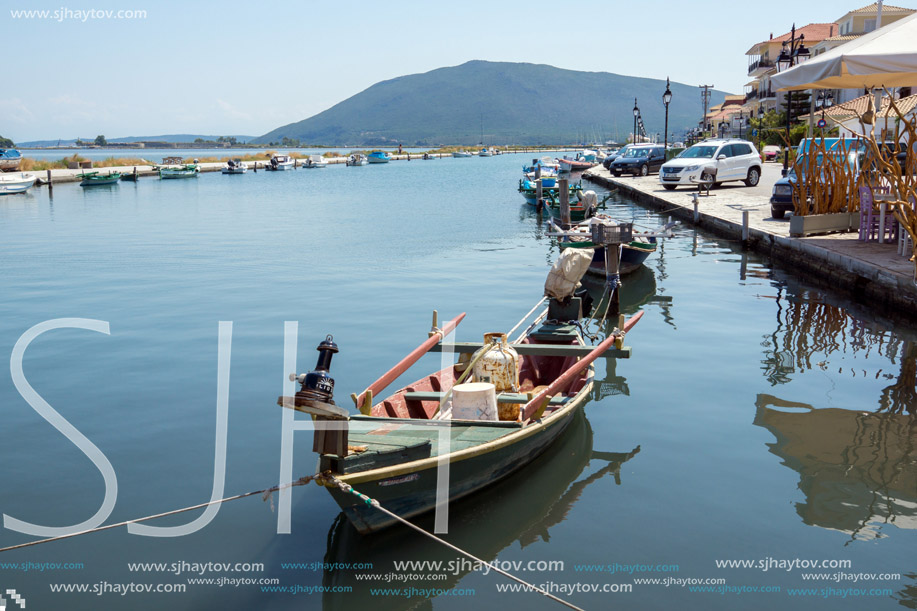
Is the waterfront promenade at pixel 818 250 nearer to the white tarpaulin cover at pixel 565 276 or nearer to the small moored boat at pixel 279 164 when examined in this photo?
the white tarpaulin cover at pixel 565 276

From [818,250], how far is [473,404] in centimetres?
1227

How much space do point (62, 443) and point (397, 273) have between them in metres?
12.4

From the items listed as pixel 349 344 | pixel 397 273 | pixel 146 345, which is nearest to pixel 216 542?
pixel 349 344

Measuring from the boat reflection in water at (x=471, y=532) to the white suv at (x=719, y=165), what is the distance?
26797 millimetres

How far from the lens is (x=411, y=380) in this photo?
1179 cm

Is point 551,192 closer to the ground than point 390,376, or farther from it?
farther from it

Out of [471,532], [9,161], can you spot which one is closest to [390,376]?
[471,532]

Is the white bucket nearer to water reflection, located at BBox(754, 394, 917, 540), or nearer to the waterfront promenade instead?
water reflection, located at BBox(754, 394, 917, 540)

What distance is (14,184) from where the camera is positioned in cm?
5347

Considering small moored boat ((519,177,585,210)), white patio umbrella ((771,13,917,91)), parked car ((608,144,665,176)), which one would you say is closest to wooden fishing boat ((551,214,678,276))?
white patio umbrella ((771,13,917,91))

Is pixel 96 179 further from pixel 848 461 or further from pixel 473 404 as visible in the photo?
pixel 848 461

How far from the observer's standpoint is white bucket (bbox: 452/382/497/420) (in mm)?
7938

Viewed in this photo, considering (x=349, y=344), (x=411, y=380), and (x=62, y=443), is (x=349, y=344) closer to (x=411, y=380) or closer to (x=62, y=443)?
(x=411, y=380)

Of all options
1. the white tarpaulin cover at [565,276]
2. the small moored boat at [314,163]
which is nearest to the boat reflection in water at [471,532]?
the white tarpaulin cover at [565,276]
